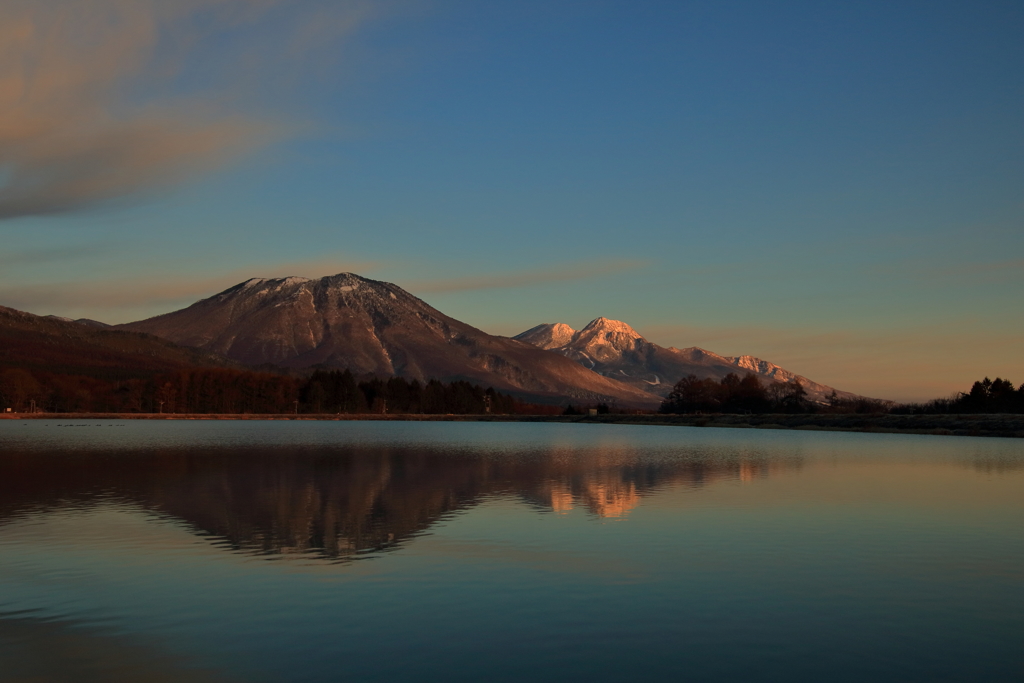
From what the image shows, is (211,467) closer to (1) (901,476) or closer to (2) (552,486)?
(2) (552,486)

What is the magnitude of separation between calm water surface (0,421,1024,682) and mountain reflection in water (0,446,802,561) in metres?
0.31

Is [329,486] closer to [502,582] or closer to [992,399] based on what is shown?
[502,582]

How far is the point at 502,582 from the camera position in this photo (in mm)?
22734

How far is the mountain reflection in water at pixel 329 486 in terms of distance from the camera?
31.5 meters

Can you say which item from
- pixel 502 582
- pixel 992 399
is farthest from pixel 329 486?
pixel 992 399

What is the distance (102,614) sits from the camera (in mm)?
19031

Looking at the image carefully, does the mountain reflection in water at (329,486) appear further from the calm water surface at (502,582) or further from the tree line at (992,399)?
the tree line at (992,399)

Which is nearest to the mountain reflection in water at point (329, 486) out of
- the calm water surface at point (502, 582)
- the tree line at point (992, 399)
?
the calm water surface at point (502, 582)

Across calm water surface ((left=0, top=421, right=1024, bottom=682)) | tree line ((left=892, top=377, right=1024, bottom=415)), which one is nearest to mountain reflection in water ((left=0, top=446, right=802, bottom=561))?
calm water surface ((left=0, top=421, right=1024, bottom=682))

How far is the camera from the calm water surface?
15992mm

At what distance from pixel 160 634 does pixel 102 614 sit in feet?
7.82

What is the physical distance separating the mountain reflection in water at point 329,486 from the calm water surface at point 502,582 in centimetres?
31

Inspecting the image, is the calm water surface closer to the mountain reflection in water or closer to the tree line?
the mountain reflection in water

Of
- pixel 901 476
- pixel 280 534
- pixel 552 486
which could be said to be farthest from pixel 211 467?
pixel 901 476
